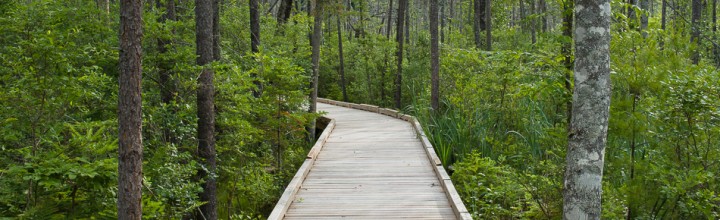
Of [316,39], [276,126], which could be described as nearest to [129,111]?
[276,126]

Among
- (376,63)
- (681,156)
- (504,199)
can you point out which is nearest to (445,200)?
(504,199)

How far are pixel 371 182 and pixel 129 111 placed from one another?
4141 mm

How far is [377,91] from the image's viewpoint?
20.2 metres

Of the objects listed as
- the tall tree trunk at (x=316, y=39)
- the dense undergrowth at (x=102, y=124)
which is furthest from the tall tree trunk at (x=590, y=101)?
the tall tree trunk at (x=316, y=39)

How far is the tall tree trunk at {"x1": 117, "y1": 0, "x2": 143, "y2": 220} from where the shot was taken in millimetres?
4465

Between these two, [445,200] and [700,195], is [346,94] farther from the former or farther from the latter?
[700,195]

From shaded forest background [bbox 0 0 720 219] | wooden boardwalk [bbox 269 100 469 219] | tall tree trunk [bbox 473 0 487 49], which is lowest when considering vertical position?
wooden boardwalk [bbox 269 100 469 219]

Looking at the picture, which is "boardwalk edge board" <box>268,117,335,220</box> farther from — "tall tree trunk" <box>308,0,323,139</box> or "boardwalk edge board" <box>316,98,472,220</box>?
"tall tree trunk" <box>308,0,323,139</box>

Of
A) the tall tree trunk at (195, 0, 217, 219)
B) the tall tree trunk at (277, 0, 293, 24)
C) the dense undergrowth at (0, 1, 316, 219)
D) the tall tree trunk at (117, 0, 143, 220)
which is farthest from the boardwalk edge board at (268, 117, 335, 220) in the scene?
the tall tree trunk at (277, 0, 293, 24)

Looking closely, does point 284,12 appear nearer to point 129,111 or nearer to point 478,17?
point 478,17

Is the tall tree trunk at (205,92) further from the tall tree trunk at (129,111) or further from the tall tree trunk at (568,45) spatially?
the tall tree trunk at (568,45)

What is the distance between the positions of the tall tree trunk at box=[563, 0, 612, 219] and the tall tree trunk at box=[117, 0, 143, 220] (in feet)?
10.6

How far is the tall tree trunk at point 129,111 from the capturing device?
4465mm

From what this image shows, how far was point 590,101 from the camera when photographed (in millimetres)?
3936
